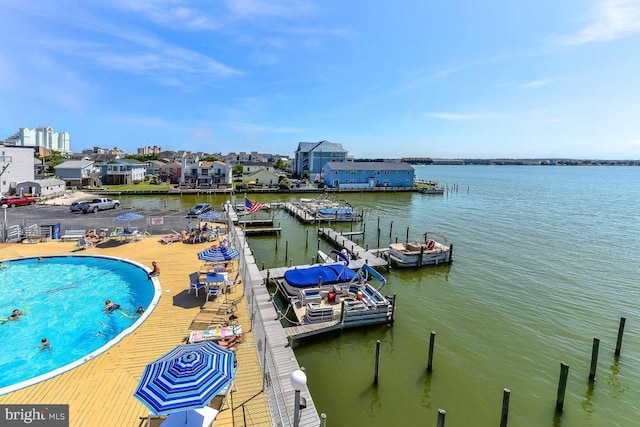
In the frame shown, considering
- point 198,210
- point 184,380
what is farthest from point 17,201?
point 184,380

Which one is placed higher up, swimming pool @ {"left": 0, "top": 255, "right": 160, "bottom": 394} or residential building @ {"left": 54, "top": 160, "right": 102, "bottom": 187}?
residential building @ {"left": 54, "top": 160, "right": 102, "bottom": 187}

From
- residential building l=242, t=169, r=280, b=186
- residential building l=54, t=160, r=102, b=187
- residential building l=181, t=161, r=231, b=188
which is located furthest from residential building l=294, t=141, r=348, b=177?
residential building l=54, t=160, r=102, b=187

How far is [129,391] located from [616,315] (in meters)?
24.9

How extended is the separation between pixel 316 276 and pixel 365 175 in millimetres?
68025

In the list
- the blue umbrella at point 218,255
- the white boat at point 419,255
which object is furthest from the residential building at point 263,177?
the blue umbrella at point 218,255

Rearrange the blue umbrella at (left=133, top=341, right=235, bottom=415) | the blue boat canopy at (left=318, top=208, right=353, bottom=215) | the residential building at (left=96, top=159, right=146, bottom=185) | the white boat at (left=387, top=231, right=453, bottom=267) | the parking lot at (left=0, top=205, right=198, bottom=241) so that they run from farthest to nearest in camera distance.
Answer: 1. the residential building at (left=96, top=159, right=146, bottom=185)
2. the blue boat canopy at (left=318, top=208, right=353, bottom=215)
3. the parking lot at (left=0, top=205, right=198, bottom=241)
4. the white boat at (left=387, top=231, right=453, bottom=267)
5. the blue umbrella at (left=133, top=341, right=235, bottom=415)

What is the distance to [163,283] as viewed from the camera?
16.7 meters

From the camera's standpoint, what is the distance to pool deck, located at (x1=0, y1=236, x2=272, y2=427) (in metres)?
8.36

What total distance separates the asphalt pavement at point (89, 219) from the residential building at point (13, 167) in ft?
28.1

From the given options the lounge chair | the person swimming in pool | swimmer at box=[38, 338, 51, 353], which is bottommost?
swimmer at box=[38, 338, 51, 353]

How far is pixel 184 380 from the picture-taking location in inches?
276

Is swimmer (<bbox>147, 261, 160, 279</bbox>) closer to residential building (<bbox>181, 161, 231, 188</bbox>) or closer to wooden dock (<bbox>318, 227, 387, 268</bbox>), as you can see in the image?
wooden dock (<bbox>318, 227, 387, 268</bbox>)

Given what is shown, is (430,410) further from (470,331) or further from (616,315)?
(616,315)

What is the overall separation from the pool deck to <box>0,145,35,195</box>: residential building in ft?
145
